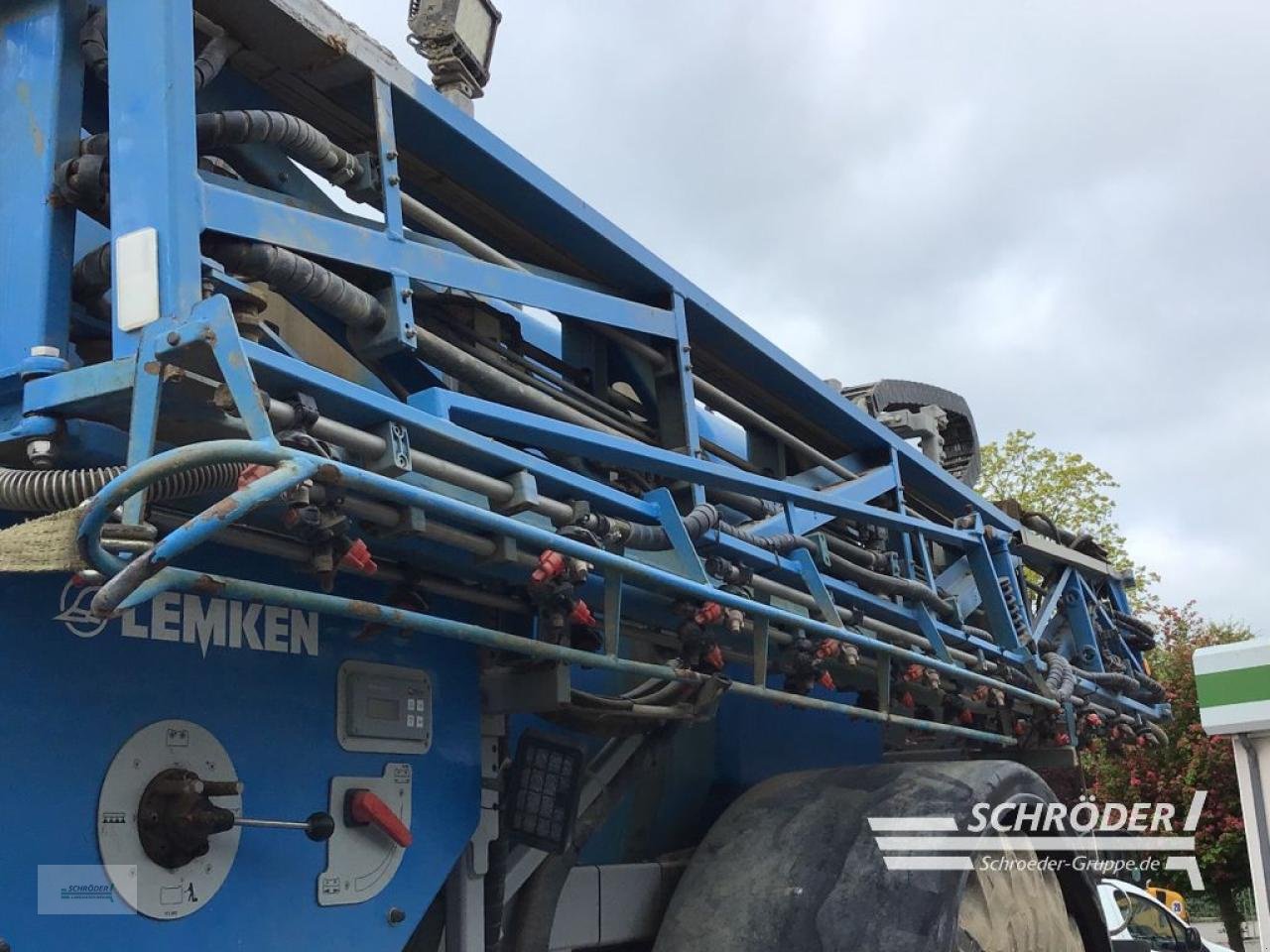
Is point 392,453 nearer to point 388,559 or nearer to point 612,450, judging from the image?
point 388,559

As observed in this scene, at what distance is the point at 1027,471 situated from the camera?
A: 75.2 ft

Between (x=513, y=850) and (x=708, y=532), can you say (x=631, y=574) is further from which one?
(x=513, y=850)

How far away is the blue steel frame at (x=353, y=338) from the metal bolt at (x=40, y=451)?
2 cm

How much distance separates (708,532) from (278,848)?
50.7 inches

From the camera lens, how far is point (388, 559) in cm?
271

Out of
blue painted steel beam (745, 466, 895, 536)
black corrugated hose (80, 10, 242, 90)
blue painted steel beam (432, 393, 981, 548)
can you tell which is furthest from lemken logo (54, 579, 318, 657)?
blue painted steel beam (745, 466, 895, 536)

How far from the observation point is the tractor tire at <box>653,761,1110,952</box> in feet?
11.0

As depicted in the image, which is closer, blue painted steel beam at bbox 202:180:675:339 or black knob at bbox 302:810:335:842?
blue painted steel beam at bbox 202:180:675:339

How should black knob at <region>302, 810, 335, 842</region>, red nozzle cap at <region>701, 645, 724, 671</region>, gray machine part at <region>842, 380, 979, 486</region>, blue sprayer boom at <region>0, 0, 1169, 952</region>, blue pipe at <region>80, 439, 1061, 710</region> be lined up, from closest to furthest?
blue pipe at <region>80, 439, 1061, 710</region>, blue sprayer boom at <region>0, 0, 1169, 952</region>, black knob at <region>302, 810, 335, 842</region>, red nozzle cap at <region>701, 645, 724, 671</region>, gray machine part at <region>842, 380, 979, 486</region>

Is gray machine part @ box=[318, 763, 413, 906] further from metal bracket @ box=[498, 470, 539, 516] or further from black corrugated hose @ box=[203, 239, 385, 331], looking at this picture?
black corrugated hose @ box=[203, 239, 385, 331]

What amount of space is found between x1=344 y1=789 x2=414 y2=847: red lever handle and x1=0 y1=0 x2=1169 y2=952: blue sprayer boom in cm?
1

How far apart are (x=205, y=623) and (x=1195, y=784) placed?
15.1 metres

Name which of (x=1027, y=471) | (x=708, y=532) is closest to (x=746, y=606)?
(x=708, y=532)

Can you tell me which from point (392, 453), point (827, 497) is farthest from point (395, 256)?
point (827, 497)
